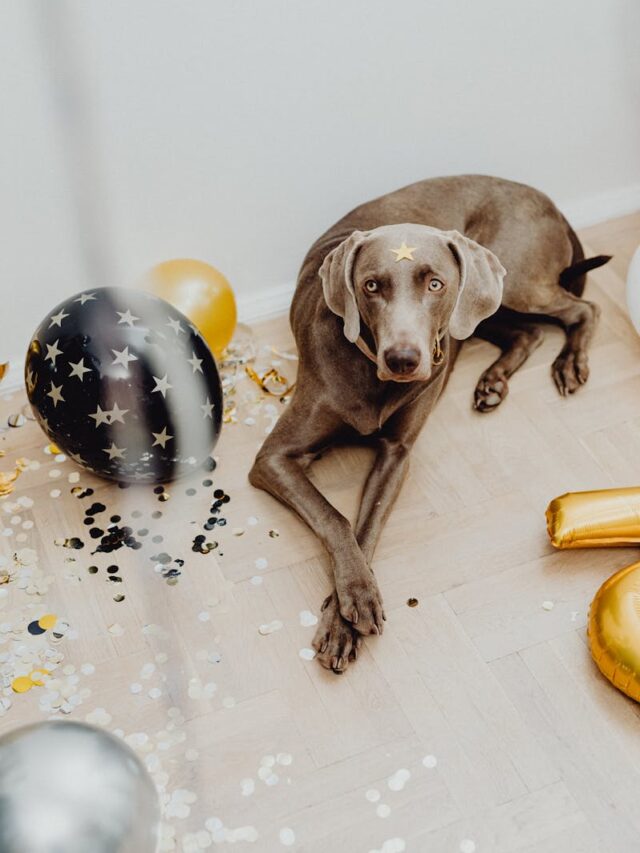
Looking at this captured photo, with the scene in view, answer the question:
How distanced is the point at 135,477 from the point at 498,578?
0.85 m

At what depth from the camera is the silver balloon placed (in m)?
1.29

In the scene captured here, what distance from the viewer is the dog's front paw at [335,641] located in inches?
Result: 76.9

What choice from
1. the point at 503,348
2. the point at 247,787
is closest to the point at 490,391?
the point at 503,348

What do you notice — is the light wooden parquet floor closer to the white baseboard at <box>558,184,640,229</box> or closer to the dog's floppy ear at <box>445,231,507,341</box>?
the dog's floppy ear at <box>445,231,507,341</box>

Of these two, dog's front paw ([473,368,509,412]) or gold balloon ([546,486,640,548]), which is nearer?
gold balloon ([546,486,640,548])

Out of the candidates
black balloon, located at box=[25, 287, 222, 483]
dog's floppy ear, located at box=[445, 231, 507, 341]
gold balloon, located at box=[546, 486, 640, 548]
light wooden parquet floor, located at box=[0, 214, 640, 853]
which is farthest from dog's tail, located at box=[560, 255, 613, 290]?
black balloon, located at box=[25, 287, 222, 483]

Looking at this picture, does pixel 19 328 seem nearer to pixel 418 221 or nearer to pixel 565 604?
pixel 418 221

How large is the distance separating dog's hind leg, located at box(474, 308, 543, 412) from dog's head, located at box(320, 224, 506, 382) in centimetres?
45

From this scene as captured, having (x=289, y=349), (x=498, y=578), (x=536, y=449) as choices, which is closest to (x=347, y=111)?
(x=289, y=349)

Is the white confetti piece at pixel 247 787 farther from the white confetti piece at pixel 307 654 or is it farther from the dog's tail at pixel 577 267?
the dog's tail at pixel 577 267

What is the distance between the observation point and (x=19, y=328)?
260cm

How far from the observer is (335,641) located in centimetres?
197

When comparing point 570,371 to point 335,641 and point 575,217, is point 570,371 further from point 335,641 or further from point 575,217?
point 335,641

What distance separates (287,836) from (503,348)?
1495 mm
